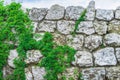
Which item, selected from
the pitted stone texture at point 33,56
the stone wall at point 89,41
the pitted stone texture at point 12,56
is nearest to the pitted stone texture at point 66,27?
the stone wall at point 89,41

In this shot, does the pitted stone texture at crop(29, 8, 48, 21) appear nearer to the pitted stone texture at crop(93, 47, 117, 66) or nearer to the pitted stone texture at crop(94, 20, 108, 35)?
the pitted stone texture at crop(94, 20, 108, 35)

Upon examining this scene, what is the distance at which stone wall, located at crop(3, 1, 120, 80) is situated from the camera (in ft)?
21.6

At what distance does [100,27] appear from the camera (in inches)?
261

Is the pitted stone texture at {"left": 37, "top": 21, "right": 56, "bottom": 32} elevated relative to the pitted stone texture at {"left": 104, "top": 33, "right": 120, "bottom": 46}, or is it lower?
elevated

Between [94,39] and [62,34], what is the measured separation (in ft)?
1.58

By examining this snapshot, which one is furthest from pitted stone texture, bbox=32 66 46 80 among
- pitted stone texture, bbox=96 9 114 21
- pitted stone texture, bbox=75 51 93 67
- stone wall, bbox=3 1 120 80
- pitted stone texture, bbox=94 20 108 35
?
pitted stone texture, bbox=96 9 114 21

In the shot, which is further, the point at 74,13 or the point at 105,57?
the point at 74,13

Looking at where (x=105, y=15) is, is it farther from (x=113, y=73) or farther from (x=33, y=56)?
(x=33, y=56)

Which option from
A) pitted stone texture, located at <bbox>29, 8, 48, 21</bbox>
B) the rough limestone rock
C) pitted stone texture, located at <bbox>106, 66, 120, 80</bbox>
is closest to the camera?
pitted stone texture, located at <bbox>106, 66, 120, 80</bbox>

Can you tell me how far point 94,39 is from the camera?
6602mm

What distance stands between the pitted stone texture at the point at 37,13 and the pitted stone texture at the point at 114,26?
1.00 m

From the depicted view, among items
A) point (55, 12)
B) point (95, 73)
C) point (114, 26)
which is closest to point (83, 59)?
point (95, 73)

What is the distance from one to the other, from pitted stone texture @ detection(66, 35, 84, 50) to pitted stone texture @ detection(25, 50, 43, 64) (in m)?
0.48

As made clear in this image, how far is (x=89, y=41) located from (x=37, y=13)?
91cm
